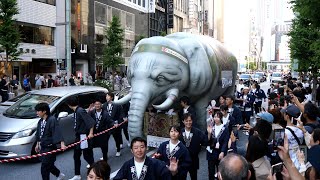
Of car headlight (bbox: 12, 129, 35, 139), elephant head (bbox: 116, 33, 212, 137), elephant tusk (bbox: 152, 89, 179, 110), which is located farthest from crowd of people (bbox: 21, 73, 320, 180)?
car headlight (bbox: 12, 129, 35, 139)

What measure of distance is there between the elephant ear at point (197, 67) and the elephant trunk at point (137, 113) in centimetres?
167

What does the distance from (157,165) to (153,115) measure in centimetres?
482

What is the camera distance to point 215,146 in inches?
247

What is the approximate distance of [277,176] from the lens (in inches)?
154

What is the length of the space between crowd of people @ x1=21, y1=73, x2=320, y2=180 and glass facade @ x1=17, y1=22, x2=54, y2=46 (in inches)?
1022

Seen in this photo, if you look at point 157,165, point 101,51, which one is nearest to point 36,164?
point 157,165

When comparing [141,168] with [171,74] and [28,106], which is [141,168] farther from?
[28,106]

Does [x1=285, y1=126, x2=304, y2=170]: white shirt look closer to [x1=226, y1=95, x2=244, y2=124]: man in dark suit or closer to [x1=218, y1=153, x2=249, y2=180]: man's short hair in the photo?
[x1=218, y1=153, x2=249, y2=180]: man's short hair

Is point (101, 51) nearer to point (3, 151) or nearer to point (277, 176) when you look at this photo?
point (3, 151)

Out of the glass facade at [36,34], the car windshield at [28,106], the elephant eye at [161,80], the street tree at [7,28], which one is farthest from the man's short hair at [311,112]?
the glass facade at [36,34]

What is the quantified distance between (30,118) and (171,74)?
3321mm

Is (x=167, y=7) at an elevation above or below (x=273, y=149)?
above

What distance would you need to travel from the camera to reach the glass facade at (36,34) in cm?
3347

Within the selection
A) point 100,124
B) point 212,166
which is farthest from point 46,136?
point 212,166
